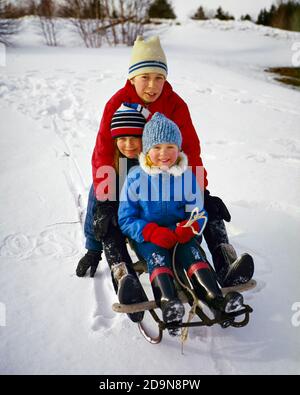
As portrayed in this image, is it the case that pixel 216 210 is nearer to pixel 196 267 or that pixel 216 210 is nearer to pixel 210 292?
pixel 196 267

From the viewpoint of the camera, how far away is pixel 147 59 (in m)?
2.52

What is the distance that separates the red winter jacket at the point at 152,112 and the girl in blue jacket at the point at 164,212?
37cm

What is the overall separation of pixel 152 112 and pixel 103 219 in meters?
0.92

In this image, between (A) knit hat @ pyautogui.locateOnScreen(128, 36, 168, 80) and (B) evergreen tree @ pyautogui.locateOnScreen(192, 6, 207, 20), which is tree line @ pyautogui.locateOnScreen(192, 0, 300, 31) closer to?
(B) evergreen tree @ pyautogui.locateOnScreen(192, 6, 207, 20)

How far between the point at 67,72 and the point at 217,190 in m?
6.05

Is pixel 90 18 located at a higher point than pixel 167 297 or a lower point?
higher

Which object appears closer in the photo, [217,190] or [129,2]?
[217,190]

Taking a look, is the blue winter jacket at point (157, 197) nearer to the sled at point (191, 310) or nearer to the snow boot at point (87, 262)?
the sled at point (191, 310)

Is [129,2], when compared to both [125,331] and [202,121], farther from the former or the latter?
[125,331]

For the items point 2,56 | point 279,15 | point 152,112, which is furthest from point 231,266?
point 279,15

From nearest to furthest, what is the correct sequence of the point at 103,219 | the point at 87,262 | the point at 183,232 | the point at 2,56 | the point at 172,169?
the point at 183,232
the point at 172,169
the point at 103,219
the point at 87,262
the point at 2,56

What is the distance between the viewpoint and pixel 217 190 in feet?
12.6

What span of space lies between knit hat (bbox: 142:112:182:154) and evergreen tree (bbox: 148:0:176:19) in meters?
24.7
